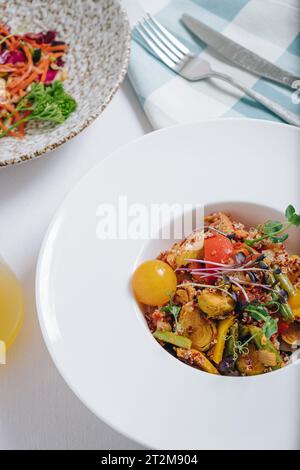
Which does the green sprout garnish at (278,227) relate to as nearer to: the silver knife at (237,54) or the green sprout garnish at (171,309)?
the green sprout garnish at (171,309)

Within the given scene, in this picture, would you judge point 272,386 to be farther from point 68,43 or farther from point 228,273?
point 68,43

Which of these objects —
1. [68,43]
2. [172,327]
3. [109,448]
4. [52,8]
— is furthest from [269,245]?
[52,8]

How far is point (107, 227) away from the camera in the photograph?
143cm

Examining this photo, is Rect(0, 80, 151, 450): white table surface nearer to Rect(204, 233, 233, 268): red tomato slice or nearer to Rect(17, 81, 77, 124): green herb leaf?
Rect(17, 81, 77, 124): green herb leaf

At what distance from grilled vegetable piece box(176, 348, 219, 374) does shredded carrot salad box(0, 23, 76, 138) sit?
760 mm

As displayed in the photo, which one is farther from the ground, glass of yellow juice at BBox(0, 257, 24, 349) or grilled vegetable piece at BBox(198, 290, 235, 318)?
grilled vegetable piece at BBox(198, 290, 235, 318)

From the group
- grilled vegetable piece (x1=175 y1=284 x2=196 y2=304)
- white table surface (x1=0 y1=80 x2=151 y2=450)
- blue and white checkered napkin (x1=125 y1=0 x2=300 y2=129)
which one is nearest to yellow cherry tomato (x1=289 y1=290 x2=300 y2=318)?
grilled vegetable piece (x1=175 y1=284 x2=196 y2=304)

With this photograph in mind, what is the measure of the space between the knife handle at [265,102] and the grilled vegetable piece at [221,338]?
26.2 inches

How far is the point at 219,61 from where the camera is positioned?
185cm

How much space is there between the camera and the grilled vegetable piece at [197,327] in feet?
4.34

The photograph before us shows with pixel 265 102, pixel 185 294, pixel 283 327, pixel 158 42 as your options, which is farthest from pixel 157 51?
pixel 283 327

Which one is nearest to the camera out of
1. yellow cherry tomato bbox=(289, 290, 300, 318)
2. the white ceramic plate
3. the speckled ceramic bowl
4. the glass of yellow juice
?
the white ceramic plate

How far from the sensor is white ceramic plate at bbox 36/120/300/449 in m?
1.24

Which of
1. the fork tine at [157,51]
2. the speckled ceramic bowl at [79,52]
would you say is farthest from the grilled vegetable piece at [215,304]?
the fork tine at [157,51]
